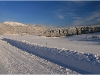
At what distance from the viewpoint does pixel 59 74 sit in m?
9.77

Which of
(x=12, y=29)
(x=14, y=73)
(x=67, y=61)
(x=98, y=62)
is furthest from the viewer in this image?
(x=12, y=29)

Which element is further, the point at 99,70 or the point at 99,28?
the point at 99,28

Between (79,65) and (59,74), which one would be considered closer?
(59,74)

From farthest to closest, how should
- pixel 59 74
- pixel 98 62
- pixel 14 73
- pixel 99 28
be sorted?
pixel 99 28
pixel 98 62
pixel 14 73
pixel 59 74

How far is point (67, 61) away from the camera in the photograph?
13.3 m

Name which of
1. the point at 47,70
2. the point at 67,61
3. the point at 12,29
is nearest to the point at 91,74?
the point at 47,70

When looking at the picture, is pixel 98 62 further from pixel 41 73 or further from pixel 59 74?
pixel 41 73

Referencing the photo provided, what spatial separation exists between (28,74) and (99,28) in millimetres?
88802

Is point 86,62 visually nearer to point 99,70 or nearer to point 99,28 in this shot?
point 99,70

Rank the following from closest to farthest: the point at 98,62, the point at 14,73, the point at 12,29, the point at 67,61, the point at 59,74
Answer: the point at 59,74 → the point at 14,73 → the point at 98,62 → the point at 67,61 → the point at 12,29

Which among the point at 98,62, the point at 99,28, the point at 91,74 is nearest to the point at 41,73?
the point at 91,74

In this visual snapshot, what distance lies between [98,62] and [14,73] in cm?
551

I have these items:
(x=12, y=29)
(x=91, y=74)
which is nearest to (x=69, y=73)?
(x=91, y=74)

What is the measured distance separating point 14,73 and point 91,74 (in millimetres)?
4591
